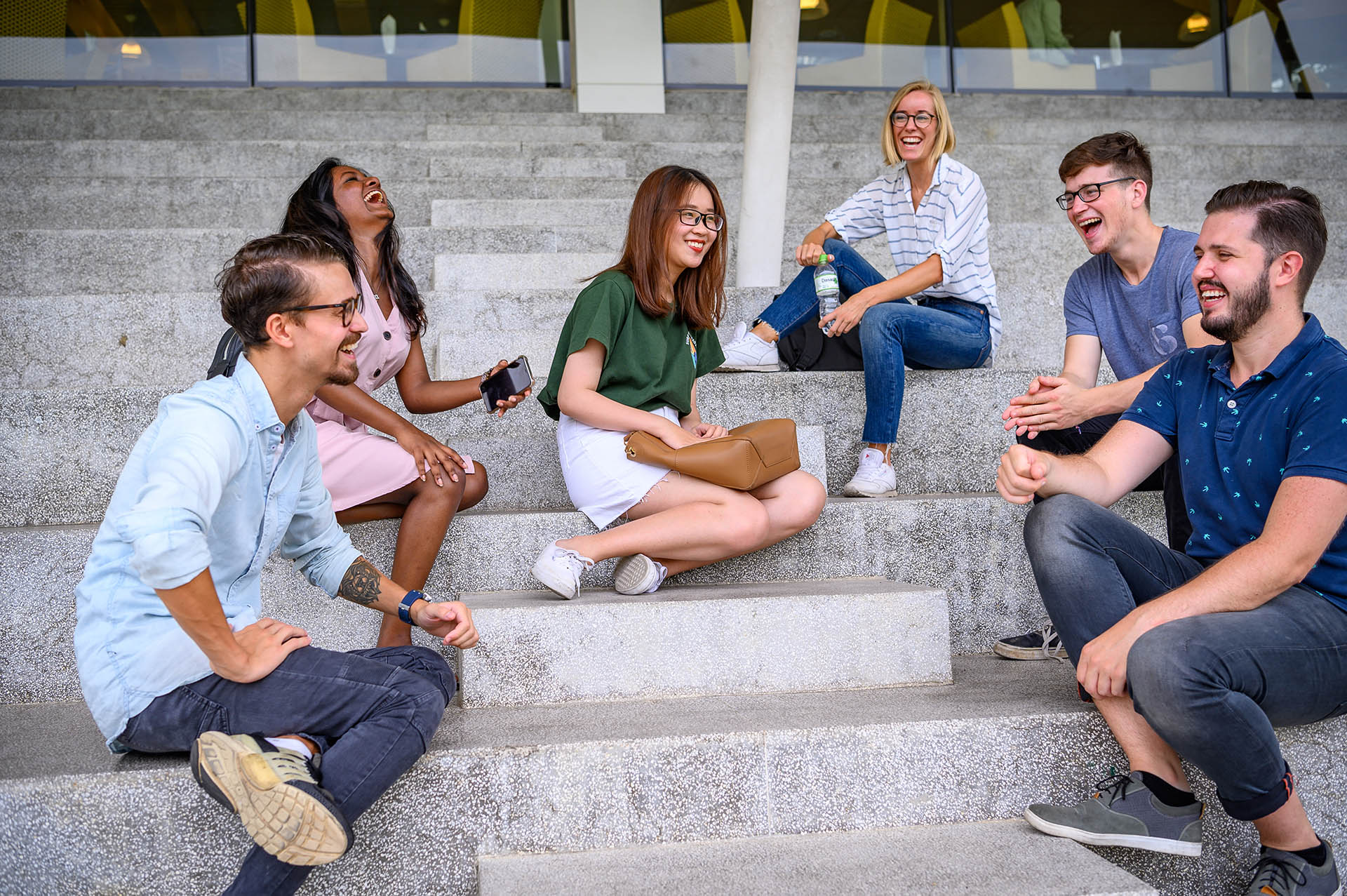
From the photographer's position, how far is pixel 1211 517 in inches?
82.4

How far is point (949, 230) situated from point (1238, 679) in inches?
75.0

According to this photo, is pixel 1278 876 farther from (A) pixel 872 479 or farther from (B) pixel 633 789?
(A) pixel 872 479

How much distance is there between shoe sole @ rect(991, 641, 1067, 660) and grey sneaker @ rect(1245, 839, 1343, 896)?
790mm

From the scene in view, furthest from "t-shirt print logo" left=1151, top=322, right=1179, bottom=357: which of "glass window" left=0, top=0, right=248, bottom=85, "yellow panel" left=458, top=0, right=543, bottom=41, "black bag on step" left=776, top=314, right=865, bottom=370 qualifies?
"glass window" left=0, top=0, right=248, bottom=85

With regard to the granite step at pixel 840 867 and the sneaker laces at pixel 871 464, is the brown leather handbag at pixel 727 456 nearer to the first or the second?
the sneaker laces at pixel 871 464

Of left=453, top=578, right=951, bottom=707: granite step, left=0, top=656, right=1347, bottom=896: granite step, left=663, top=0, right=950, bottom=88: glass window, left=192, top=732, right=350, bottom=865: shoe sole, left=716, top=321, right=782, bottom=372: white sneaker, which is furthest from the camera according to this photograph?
left=663, top=0, right=950, bottom=88: glass window

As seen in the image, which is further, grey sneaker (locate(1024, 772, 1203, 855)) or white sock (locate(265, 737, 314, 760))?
grey sneaker (locate(1024, 772, 1203, 855))

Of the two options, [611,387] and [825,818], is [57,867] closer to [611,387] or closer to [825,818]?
[825,818]

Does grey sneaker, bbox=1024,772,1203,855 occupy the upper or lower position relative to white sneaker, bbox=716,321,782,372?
lower

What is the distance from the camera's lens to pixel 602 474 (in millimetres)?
2629

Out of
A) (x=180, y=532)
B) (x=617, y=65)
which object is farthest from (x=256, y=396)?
(x=617, y=65)

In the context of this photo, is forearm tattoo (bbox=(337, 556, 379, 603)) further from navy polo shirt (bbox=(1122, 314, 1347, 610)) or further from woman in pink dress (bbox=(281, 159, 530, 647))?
navy polo shirt (bbox=(1122, 314, 1347, 610))

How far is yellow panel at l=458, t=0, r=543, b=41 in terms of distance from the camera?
25.1 feet

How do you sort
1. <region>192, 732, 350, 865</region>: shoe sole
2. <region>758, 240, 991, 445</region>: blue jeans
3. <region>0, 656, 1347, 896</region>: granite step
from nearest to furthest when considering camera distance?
<region>192, 732, 350, 865</region>: shoe sole → <region>0, 656, 1347, 896</region>: granite step → <region>758, 240, 991, 445</region>: blue jeans
